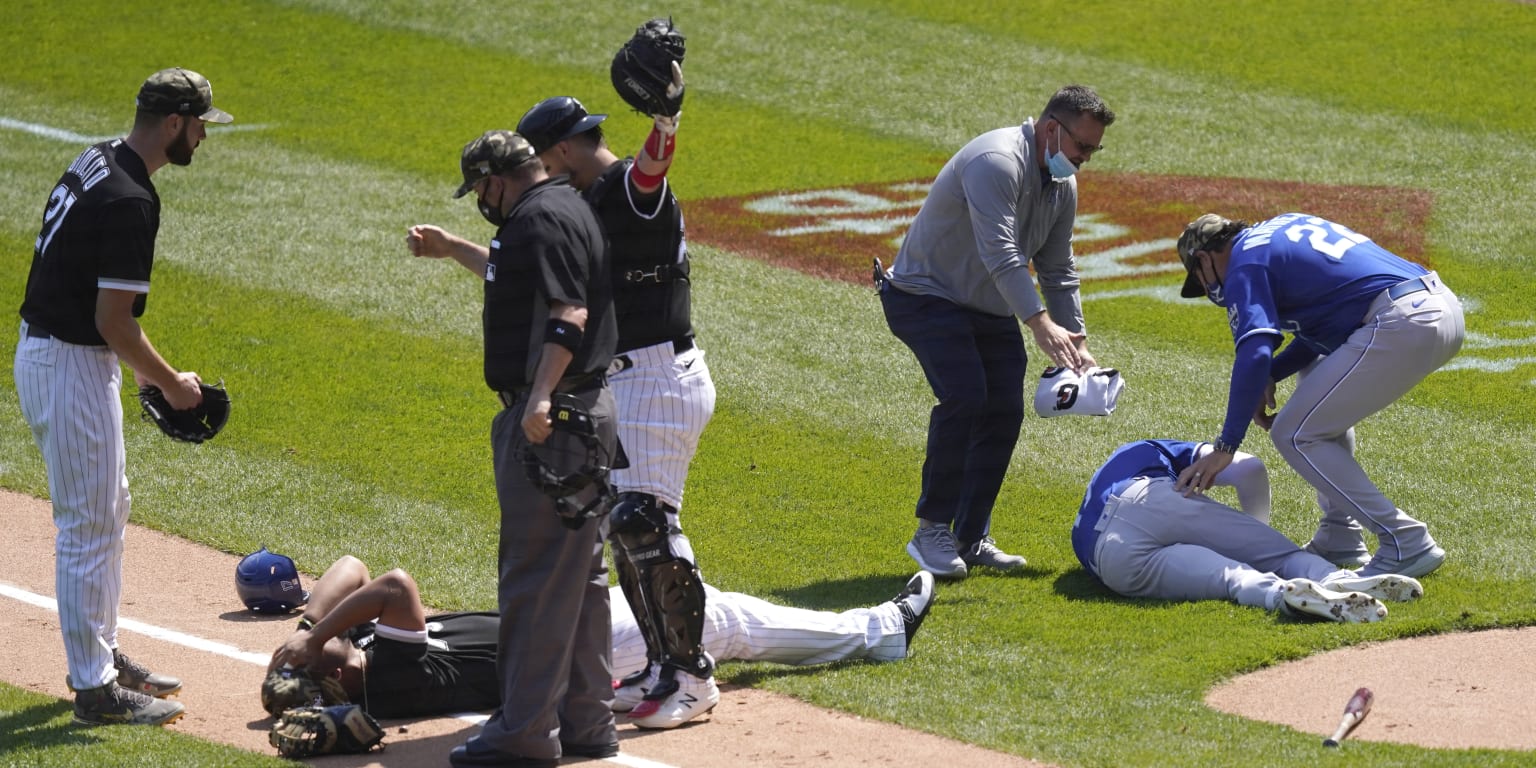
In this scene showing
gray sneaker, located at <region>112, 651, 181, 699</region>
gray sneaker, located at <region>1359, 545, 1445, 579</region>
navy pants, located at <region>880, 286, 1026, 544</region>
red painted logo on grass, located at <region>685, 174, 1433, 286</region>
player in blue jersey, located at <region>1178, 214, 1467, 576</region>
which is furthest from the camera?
red painted logo on grass, located at <region>685, 174, 1433, 286</region>

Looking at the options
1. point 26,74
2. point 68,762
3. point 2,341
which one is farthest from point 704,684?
point 26,74

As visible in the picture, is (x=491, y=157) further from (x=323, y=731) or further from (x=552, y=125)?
(x=323, y=731)

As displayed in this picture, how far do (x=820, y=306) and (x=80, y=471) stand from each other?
7.35 m

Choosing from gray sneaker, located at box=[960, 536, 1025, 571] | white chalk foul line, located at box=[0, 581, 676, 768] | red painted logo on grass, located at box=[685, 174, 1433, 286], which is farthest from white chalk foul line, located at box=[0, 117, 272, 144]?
gray sneaker, located at box=[960, 536, 1025, 571]

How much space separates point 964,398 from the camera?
280 inches

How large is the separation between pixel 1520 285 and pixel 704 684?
9117 millimetres

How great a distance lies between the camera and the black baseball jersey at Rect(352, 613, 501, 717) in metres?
5.58

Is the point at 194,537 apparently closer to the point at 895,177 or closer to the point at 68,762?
the point at 68,762

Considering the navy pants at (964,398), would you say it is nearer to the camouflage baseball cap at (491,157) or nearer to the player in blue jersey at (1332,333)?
the player in blue jersey at (1332,333)

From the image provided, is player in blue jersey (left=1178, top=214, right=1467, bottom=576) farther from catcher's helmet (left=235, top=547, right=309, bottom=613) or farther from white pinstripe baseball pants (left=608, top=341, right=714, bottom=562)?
catcher's helmet (left=235, top=547, right=309, bottom=613)

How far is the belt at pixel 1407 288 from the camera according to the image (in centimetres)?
674

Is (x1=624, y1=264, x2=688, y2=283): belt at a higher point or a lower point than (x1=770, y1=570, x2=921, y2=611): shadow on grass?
higher

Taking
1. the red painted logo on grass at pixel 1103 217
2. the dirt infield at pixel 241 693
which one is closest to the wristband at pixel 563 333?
the dirt infield at pixel 241 693

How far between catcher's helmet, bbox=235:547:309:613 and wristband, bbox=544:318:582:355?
8.42ft
